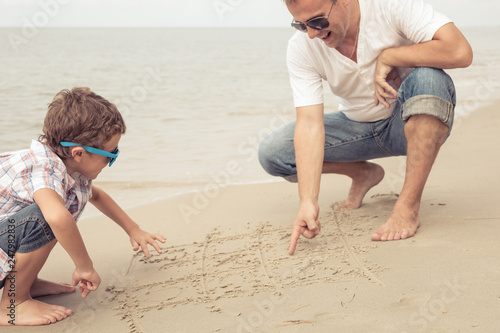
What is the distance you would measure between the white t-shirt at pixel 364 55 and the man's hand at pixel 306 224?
2.00 ft

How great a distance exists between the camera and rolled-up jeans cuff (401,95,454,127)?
93.7 inches

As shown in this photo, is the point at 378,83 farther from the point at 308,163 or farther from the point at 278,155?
the point at 278,155

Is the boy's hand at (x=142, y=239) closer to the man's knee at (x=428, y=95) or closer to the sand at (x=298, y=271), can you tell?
the sand at (x=298, y=271)

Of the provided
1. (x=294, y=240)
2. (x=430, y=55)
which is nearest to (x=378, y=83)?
(x=430, y=55)

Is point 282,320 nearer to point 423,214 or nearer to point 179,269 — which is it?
point 179,269

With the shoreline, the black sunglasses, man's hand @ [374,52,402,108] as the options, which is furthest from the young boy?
the shoreline

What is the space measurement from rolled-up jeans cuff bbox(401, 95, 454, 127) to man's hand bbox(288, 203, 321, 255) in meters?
0.63

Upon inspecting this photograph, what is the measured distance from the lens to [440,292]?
73.6 inches

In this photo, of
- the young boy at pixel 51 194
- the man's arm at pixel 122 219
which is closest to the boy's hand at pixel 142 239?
the man's arm at pixel 122 219

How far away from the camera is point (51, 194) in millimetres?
1957

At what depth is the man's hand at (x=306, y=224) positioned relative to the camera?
2.35 m

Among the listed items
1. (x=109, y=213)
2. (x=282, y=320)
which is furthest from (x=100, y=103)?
(x=282, y=320)

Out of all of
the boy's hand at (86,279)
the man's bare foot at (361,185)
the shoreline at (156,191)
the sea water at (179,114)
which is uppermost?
the boy's hand at (86,279)

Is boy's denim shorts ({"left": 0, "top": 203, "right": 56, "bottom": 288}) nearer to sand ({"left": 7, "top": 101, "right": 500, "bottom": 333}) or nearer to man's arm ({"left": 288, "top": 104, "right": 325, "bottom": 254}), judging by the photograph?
sand ({"left": 7, "top": 101, "right": 500, "bottom": 333})
